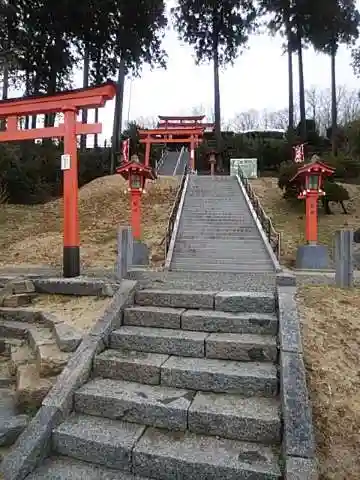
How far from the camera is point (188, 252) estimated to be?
12.0m

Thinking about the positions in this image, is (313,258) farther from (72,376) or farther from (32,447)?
(32,447)

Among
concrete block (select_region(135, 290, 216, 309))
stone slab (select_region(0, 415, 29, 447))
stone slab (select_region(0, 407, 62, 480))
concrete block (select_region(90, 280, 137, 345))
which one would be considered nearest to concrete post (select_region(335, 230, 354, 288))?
concrete block (select_region(135, 290, 216, 309))

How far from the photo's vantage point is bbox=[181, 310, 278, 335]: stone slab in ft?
13.4

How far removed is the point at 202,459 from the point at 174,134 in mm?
24612

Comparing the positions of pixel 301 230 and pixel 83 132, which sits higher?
pixel 83 132

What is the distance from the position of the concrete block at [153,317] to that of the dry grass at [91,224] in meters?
6.93

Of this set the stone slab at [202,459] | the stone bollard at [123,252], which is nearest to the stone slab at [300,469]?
the stone slab at [202,459]

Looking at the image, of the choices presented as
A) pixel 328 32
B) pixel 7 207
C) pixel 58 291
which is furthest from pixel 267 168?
pixel 58 291

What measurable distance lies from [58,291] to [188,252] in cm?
647

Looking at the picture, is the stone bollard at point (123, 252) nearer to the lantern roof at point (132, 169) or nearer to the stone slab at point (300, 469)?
the stone slab at point (300, 469)

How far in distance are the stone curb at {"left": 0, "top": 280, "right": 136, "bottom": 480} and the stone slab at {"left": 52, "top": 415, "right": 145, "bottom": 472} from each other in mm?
98

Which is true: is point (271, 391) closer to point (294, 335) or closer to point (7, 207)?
point (294, 335)

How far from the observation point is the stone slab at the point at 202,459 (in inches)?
107

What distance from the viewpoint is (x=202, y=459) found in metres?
2.83
